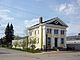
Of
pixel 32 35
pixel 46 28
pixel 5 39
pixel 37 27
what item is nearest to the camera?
pixel 46 28

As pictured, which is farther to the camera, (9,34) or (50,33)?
(9,34)

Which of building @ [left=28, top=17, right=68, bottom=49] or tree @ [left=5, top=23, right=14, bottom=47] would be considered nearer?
building @ [left=28, top=17, right=68, bottom=49]

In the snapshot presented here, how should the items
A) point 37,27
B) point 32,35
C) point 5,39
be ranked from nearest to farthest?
point 37,27, point 32,35, point 5,39

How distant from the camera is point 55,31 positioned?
6138 centimetres

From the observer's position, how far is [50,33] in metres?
60.2

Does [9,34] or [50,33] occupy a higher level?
[9,34]

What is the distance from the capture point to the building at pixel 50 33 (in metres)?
59.1

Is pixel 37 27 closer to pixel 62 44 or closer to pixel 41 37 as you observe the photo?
pixel 41 37

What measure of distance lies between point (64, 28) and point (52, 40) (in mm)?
5550

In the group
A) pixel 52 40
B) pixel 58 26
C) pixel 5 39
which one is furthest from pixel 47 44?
pixel 5 39

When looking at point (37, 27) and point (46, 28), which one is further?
point (37, 27)

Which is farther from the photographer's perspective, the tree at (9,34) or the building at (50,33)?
the tree at (9,34)

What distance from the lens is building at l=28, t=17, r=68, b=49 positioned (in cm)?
5909

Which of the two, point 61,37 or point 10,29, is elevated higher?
point 10,29
